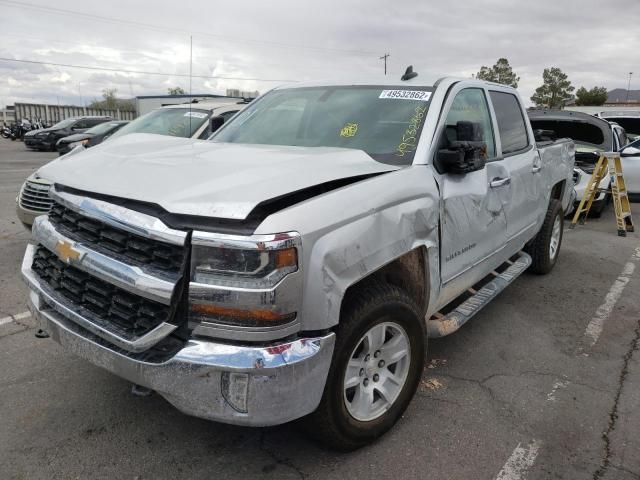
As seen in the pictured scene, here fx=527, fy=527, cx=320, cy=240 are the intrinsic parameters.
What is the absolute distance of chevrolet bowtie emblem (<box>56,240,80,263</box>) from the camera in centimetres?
244

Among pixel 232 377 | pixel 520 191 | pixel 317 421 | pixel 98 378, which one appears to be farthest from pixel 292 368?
pixel 520 191

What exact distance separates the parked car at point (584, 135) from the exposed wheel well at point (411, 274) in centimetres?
720

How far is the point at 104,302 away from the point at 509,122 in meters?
3.59

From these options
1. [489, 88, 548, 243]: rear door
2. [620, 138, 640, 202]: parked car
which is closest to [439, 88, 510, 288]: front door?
[489, 88, 548, 243]: rear door

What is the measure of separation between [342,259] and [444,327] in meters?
1.29

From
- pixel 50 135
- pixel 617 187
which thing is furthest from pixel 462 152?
pixel 50 135

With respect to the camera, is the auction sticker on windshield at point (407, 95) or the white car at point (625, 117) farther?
the white car at point (625, 117)

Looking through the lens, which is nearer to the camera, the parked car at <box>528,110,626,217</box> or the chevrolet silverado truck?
the chevrolet silverado truck

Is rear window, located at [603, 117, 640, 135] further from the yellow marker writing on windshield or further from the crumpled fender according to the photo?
the crumpled fender

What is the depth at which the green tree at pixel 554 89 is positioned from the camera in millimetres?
45781

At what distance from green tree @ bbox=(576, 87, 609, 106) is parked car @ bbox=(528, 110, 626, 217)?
43813 mm

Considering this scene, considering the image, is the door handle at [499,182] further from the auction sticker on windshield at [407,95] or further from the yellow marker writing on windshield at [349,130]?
the yellow marker writing on windshield at [349,130]

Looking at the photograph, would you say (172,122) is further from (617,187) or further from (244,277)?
(617,187)

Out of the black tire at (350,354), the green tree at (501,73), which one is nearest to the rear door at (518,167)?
the black tire at (350,354)
